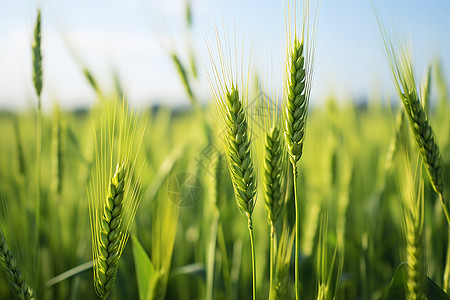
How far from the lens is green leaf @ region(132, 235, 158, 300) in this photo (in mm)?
896

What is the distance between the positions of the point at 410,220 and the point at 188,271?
28.6 inches

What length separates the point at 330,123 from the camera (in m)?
1.66

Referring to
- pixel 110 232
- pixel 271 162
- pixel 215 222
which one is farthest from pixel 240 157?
pixel 215 222

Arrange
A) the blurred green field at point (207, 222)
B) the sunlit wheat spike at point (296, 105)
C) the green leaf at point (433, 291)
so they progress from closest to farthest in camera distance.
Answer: the sunlit wheat spike at point (296, 105)
the green leaf at point (433, 291)
the blurred green field at point (207, 222)

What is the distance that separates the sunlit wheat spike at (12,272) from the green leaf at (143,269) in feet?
0.88

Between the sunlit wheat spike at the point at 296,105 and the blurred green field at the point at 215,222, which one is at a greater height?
the sunlit wheat spike at the point at 296,105

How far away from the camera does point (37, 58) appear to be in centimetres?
108

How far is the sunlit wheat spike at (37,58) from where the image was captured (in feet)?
3.48

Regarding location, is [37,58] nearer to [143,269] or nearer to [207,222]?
[143,269]

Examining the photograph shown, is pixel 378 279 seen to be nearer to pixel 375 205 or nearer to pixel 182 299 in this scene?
pixel 375 205

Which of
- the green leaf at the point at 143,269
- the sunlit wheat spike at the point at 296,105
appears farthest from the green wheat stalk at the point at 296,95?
the green leaf at the point at 143,269

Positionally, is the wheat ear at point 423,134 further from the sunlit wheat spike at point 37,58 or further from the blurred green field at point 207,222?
the sunlit wheat spike at point 37,58

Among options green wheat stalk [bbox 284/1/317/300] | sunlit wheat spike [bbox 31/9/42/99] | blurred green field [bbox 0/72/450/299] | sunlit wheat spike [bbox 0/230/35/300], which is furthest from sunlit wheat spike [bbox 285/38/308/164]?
sunlit wheat spike [bbox 31/9/42/99]

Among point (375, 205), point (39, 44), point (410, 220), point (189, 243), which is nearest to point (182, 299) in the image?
point (189, 243)
